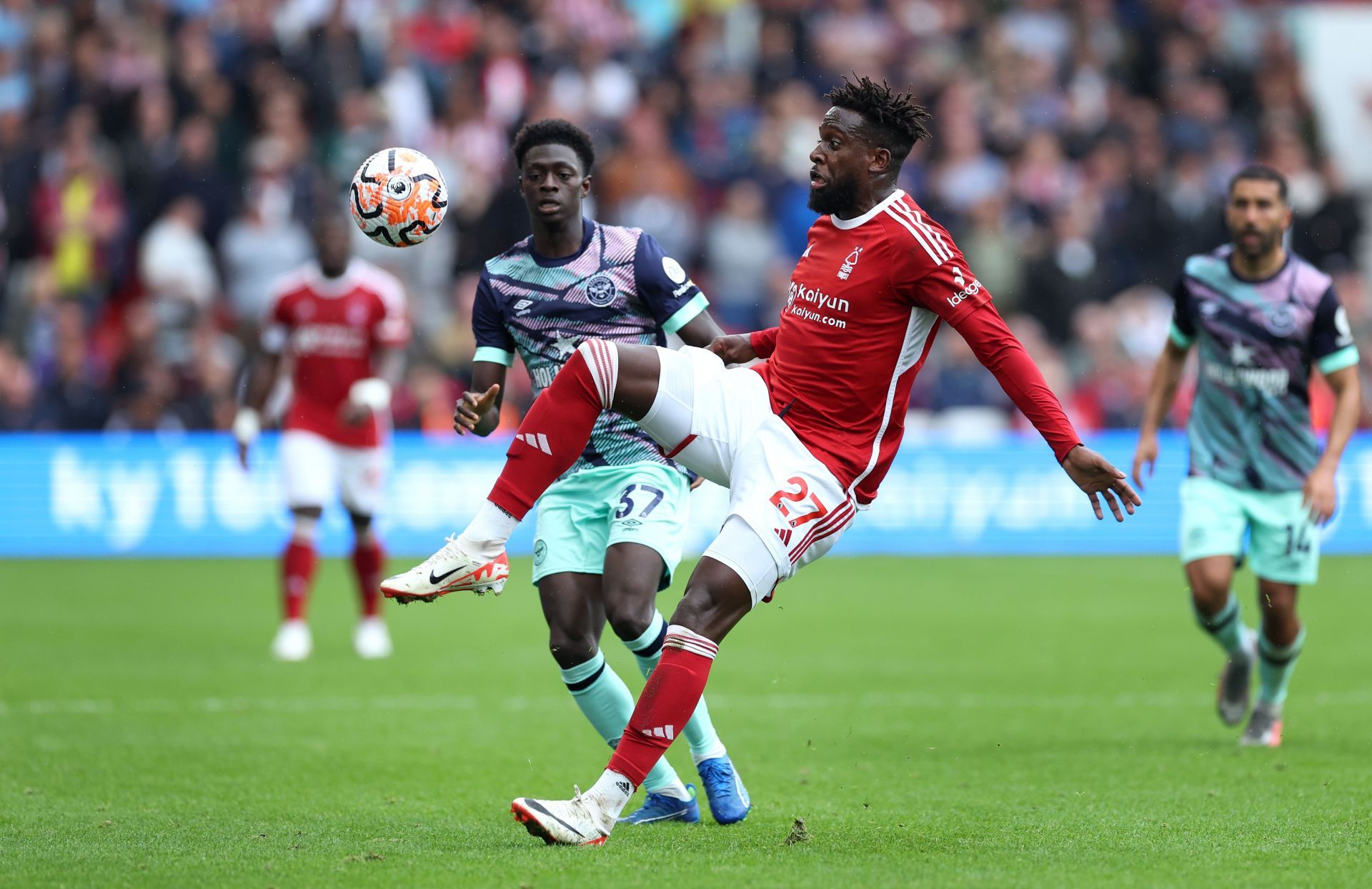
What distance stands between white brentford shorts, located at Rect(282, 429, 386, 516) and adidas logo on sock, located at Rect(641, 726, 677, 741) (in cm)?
669

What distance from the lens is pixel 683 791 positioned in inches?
259

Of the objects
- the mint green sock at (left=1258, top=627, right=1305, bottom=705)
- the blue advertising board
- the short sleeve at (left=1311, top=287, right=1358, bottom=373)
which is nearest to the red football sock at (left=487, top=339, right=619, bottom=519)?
the short sleeve at (left=1311, top=287, right=1358, bottom=373)

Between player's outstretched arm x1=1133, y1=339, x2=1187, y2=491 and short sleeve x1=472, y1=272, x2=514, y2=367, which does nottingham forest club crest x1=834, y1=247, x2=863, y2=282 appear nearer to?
short sleeve x1=472, y1=272, x2=514, y2=367

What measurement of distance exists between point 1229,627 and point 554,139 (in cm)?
411

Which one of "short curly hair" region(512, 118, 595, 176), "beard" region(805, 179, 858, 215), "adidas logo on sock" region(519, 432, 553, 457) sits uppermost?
"short curly hair" region(512, 118, 595, 176)

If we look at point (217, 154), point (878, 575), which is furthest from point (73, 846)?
point (217, 154)

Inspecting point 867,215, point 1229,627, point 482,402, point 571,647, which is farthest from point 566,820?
point 1229,627

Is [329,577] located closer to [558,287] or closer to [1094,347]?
[1094,347]

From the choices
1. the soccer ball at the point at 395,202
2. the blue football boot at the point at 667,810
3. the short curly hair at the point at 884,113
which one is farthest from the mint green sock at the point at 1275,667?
the soccer ball at the point at 395,202

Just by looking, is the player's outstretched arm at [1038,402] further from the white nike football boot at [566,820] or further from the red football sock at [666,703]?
the white nike football boot at [566,820]

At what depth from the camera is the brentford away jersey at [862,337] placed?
19.0 feet

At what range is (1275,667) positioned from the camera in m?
8.43

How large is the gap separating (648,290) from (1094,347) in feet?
42.1

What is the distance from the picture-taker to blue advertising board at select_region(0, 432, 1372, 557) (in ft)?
54.2
